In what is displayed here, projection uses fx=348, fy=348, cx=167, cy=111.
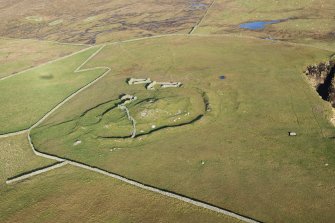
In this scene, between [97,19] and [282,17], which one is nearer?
[282,17]

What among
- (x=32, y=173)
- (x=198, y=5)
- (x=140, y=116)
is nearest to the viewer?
(x=32, y=173)

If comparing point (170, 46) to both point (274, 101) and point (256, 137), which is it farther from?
point (256, 137)

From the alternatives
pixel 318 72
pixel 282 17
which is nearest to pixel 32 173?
pixel 318 72

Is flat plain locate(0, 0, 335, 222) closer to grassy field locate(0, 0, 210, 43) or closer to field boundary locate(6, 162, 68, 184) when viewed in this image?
field boundary locate(6, 162, 68, 184)

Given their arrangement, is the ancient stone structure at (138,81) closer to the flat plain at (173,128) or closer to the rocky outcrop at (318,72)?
the flat plain at (173,128)

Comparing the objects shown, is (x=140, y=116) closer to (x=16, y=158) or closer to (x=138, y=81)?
(x=138, y=81)

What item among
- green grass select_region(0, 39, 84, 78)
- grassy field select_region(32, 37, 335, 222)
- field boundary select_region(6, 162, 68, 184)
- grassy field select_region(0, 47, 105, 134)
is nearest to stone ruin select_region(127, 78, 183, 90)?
grassy field select_region(32, 37, 335, 222)
